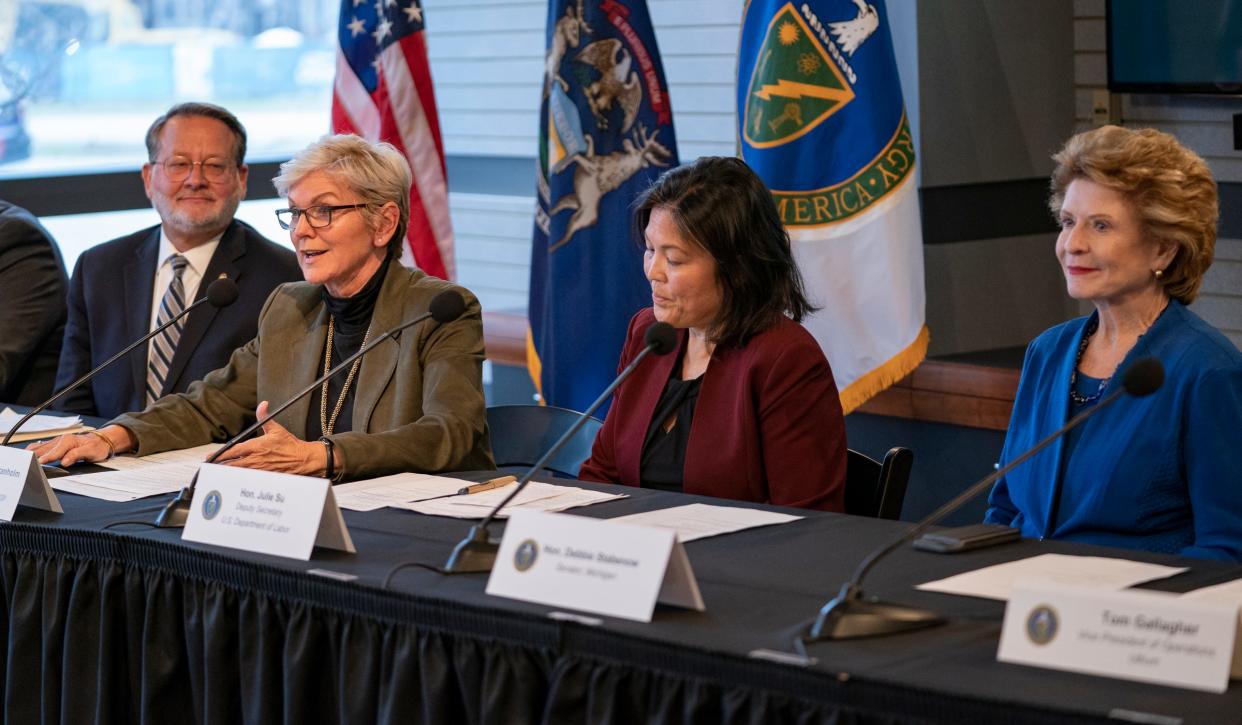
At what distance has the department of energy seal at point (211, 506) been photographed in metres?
2.25

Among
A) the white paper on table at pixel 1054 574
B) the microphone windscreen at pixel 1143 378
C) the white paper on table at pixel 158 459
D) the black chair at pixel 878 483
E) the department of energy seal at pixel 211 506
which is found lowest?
the black chair at pixel 878 483

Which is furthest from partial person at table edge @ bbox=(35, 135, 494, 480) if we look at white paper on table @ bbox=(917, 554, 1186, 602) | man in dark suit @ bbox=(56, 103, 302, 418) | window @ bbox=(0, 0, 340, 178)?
window @ bbox=(0, 0, 340, 178)

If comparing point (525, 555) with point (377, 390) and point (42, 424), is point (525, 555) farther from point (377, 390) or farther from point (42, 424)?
point (42, 424)

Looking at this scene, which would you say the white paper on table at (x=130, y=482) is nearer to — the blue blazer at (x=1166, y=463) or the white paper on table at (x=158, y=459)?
the white paper on table at (x=158, y=459)

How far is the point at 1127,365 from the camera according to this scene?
7.99ft

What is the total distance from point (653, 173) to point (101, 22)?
10.8 ft

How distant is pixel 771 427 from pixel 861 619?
3.39ft

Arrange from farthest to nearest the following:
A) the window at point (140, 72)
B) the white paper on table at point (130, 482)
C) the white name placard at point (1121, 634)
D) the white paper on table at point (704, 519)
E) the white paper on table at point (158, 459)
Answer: the window at point (140, 72) → the white paper on table at point (158, 459) → the white paper on table at point (130, 482) → the white paper on table at point (704, 519) → the white name placard at point (1121, 634)

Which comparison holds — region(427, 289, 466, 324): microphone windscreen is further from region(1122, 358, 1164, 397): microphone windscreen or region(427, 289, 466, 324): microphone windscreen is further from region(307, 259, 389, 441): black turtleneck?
region(1122, 358, 1164, 397): microphone windscreen

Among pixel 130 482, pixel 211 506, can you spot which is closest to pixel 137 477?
pixel 130 482

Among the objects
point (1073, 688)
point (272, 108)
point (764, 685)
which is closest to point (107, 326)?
point (764, 685)

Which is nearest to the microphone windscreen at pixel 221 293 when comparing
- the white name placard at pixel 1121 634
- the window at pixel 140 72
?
the white name placard at pixel 1121 634

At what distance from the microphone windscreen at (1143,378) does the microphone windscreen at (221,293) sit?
1611 mm

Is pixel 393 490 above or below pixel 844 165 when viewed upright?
below
